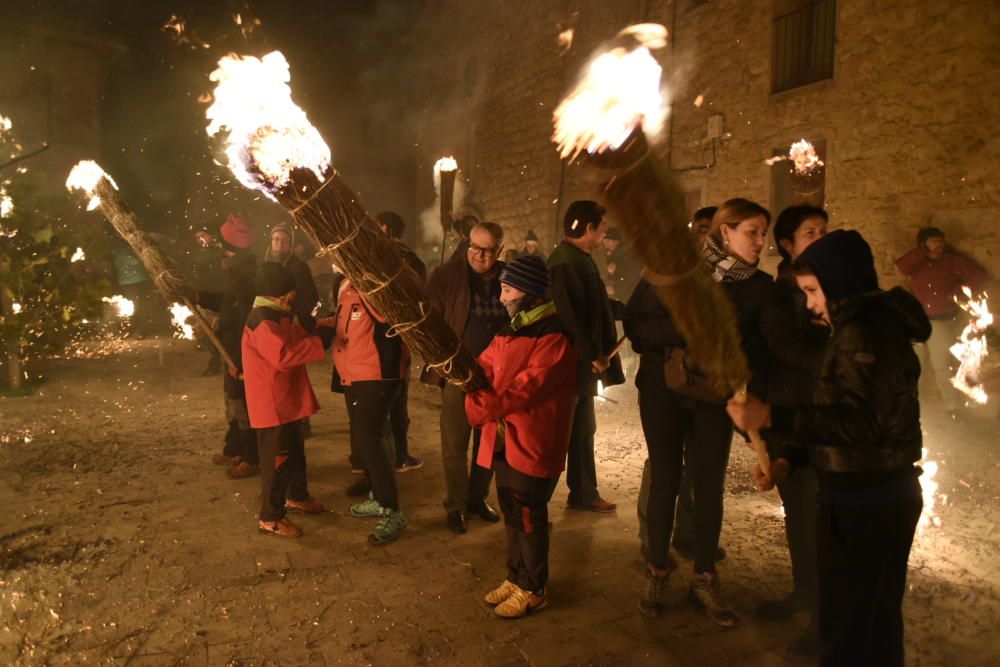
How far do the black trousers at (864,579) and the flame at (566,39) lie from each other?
14440mm

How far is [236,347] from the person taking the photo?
6.03 metres

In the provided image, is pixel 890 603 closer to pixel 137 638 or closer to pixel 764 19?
pixel 137 638

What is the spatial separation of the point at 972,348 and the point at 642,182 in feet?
25.3

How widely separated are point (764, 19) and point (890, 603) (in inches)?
420

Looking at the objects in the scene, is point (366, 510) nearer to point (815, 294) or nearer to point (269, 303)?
point (269, 303)

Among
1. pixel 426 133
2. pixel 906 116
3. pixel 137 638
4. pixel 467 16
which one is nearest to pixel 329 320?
pixel 137 638

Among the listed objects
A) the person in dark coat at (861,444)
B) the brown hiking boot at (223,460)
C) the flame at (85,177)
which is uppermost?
the flame at (85,177)

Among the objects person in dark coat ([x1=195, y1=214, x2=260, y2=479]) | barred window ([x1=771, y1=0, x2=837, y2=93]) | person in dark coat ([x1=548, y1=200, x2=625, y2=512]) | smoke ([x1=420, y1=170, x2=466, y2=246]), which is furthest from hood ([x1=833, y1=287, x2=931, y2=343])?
smoke ([x1=420, y1=170, x2=466, y2=246])

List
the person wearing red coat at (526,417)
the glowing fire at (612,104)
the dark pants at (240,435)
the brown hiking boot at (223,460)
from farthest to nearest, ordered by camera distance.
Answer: the brown hiking boot at (223,460), the dark pants at (240,435), the person wearing red coat at (526,417), the glowing fire at (612,104)

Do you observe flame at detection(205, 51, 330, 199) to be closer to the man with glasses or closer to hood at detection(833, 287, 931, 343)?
the man with glasses

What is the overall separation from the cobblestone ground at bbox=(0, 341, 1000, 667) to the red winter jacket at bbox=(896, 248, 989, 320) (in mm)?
2184

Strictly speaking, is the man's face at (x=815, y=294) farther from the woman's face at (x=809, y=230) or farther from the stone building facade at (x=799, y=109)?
the stone building facade at (x=799, y=109)

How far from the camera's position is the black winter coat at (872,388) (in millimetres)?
2314

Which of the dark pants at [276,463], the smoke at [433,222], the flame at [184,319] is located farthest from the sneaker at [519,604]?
the smoke at [433,222]
